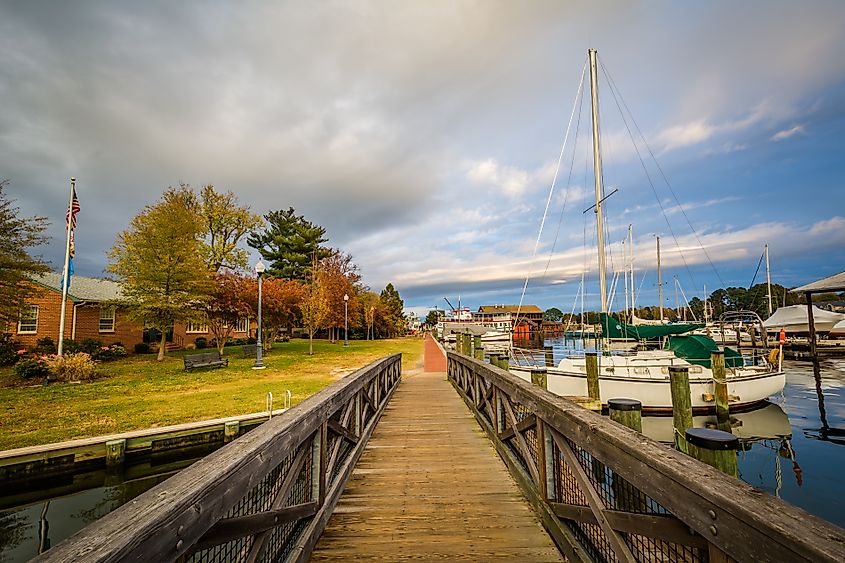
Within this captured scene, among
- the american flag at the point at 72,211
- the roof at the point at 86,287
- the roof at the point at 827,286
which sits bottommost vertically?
the roof at the point at 827,286

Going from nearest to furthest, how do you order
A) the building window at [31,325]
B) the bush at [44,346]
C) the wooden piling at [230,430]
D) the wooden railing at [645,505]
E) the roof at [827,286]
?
the wooden railing at [645,505] → the wooden piling at [230,430] → the bush at [44,346] → the roof at [827,286] → the building window at [31,325]

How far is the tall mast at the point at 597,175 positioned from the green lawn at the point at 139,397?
9.79 metres

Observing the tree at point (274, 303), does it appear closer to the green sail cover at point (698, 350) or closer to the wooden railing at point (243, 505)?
the green sail cover at point (698, 350)

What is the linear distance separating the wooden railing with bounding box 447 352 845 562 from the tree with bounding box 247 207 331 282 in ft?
138

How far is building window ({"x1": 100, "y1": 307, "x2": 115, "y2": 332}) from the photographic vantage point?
23359 millimetres

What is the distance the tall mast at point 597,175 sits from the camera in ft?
41.4

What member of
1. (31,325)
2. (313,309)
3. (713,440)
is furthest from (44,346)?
(713,440)

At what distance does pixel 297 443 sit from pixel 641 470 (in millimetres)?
1902

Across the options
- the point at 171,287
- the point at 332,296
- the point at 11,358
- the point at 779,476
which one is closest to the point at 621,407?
the point at 779,476

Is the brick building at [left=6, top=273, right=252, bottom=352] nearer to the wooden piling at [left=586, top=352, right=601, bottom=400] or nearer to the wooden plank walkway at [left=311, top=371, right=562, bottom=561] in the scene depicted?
the wooden piling at [left=586, top=352, right=601, bottom=400]

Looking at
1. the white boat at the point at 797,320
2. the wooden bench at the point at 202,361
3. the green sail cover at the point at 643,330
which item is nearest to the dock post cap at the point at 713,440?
the green sail cover at the point at 643,330

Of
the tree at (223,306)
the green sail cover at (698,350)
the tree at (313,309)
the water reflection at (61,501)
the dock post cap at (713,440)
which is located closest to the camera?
the dock post cap at (713,440)

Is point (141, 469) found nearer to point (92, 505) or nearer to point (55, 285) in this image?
point (92, 505)

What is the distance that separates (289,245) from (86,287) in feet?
70.8
